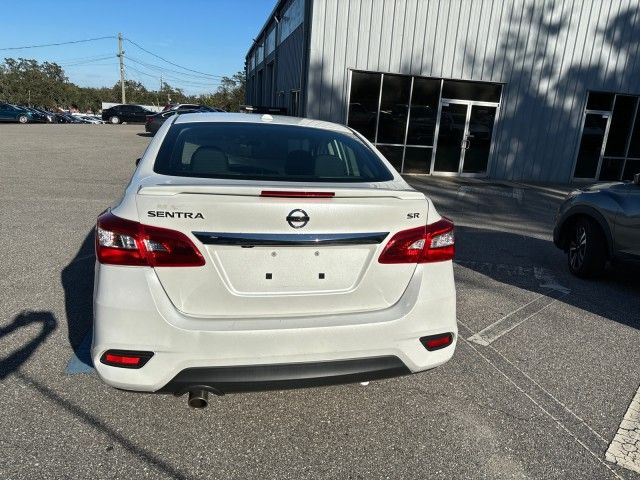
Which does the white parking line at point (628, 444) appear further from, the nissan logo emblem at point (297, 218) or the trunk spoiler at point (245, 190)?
the nissan logo emblem at point (297, 218)

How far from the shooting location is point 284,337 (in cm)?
227

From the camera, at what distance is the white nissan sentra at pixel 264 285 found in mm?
2197

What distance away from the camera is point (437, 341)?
8.43 feet

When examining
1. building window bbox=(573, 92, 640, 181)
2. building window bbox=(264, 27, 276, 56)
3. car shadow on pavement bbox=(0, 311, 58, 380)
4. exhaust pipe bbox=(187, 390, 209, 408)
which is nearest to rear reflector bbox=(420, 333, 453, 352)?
exhaust pipe bbox=(187, 390, 209, 408)

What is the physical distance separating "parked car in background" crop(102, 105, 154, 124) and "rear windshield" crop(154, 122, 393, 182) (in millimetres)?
41569

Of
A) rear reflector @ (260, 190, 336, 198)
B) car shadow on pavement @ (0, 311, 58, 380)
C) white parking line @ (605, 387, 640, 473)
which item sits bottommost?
car shadow on pavement @ (0, 311, 58, 380)

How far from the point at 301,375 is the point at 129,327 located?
0.79 m

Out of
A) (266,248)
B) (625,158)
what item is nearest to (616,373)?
(266,248)

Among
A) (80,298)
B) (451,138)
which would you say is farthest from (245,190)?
(451,138)

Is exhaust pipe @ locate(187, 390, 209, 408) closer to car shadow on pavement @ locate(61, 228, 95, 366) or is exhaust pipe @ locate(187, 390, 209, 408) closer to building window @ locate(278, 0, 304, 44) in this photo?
car shadow on pavement @ locate(61, 228, 95, 366)

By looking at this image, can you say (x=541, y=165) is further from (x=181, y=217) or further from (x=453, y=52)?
(x=181, y=217)

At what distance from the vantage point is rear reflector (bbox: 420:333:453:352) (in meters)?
2.53

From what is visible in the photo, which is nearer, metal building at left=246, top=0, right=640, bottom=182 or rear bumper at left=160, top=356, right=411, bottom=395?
rear bumper at left=160, top=356, right=411, bottom=395

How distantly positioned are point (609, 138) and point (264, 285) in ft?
56.8
